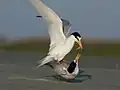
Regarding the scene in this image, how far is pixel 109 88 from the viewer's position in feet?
54.3

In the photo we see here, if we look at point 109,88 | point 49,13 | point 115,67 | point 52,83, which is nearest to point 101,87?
point 109,88

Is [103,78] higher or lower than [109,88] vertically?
lower

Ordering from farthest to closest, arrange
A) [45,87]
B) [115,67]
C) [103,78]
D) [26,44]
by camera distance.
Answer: [26,44]
[115,67]
[103,78]
[45,87]

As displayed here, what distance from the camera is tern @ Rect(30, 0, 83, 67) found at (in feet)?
56.1

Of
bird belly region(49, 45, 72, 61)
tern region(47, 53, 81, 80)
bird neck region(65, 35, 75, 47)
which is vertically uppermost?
bird neck region(65, 35, 75, 47)

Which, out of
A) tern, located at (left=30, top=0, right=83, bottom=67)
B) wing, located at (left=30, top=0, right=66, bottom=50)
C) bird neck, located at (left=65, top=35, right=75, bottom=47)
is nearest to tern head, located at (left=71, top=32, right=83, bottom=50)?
tern, located at (left=30, top=0, right=83, bottom=67)

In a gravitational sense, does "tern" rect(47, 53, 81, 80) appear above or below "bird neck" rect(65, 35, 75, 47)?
below

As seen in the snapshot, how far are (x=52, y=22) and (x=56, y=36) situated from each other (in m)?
0.48

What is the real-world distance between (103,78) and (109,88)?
3.27m

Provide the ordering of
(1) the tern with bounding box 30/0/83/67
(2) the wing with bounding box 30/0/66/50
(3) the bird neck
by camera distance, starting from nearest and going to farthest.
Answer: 1. (3) the bird neck
2. (1) the tern with bounding box 30/0/83/67
3. (2) the wing with bounding box 30/0/66/50

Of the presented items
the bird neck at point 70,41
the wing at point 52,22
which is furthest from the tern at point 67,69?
the wing at point 52,22

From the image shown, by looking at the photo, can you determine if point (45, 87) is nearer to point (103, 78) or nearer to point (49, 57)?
point (49, 57)

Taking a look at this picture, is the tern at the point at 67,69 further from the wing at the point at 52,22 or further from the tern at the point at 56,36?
the wing at the point at 52,22

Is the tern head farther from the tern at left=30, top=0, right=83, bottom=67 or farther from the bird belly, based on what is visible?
the bird belly
